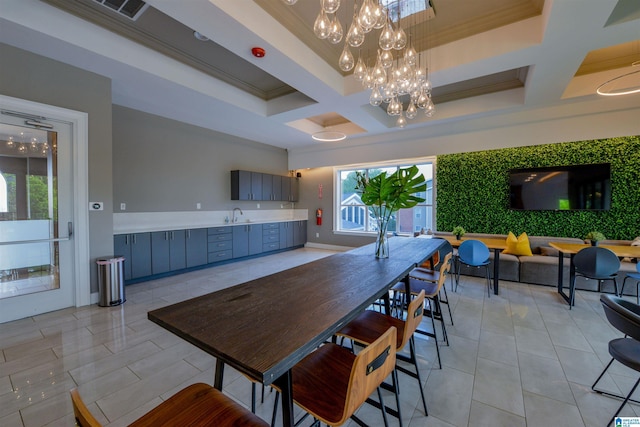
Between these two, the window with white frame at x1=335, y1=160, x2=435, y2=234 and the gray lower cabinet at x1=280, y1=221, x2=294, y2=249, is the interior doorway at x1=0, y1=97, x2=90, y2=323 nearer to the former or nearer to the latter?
the gray lower cabinet at x1=280, y1=221, x2=294, y2=249

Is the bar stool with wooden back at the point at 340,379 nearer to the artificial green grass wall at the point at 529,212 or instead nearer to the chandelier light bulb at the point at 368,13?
the chandelier light bulb at the point at 368,13

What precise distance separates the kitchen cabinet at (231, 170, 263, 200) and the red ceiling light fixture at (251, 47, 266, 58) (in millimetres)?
3523

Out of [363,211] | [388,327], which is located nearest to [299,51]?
[388,327]

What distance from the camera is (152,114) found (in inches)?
186

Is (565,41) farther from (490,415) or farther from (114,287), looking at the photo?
(114,287)

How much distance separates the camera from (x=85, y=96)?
3.18 metres

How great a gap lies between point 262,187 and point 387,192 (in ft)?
16.1

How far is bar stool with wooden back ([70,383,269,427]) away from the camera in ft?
3.08

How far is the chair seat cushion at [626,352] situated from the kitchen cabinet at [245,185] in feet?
19.6

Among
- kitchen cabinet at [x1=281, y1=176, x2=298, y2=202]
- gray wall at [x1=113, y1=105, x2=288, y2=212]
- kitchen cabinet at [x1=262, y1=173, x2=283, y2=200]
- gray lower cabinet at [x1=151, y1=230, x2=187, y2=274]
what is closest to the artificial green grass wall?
kitchen cabinet at [x1=281, y1=176, x2=298, y2=202]

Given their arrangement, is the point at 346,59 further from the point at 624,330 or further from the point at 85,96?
the point at 85,96

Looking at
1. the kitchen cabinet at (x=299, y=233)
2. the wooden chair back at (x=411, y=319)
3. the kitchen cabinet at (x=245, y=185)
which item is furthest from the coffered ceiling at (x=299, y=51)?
the kitchen cabinet at (x=299, y=233)

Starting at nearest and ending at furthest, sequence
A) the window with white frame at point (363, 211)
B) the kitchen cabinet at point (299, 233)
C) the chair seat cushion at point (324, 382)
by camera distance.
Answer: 1. the chair seat cushion at point (324, 382)
2. the window with white frame at point (363, 211)
3. the kitchen cabinet at point (299, 233)

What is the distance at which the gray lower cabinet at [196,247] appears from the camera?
4930mm
